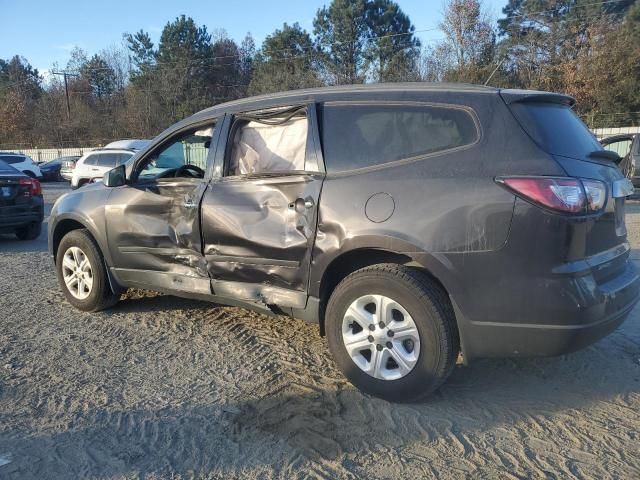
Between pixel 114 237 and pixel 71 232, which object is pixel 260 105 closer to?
pixel 114 237

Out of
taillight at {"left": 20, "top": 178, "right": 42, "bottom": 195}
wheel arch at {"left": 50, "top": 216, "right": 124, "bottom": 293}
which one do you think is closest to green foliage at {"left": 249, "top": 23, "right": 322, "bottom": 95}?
taillight at {"left": 20, "top": 178, "right": 42, "bottom": 195}

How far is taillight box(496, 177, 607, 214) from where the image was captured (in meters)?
2.98

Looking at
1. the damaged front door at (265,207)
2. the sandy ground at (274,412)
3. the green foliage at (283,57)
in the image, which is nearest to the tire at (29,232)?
the sandy ground at (274,412)

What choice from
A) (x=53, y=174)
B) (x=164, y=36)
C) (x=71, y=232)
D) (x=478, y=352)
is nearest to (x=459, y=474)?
(x=478, y=352)

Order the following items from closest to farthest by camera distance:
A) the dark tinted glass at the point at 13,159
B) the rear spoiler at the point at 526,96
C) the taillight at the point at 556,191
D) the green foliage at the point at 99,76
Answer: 1. the taillight at the point at 556,191
2. the rear spoiler at the point at 526,96
3. the dark tinted glass at the point at 13,159
4. the green foliage at the point at 99,76

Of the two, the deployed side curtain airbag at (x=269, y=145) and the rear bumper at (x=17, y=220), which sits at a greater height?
the deployed side curtain airbag at (x=269, y=145)

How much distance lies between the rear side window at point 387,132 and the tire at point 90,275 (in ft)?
8.43

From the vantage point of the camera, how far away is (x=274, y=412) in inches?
132

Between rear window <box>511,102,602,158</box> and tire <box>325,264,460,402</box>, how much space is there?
3.39 feet

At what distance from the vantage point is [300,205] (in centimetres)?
377

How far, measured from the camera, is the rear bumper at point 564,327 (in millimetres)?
3014

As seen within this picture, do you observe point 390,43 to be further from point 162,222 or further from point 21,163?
point 162,222

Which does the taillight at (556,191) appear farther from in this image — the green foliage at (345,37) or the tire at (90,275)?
the green foliage at (345,37)

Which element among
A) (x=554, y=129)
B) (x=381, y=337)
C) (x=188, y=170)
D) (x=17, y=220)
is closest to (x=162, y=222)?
(x=188, y=170)
